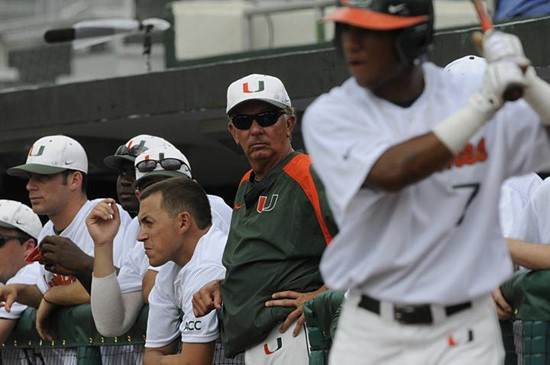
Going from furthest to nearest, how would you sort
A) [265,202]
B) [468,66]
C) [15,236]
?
[15,236] → [468,66] → [265,202]

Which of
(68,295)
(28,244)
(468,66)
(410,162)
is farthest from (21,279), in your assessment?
(410,162)

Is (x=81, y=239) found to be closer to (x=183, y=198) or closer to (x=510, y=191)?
(x=183, y=198)

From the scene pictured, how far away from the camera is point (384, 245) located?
3449 millimetres

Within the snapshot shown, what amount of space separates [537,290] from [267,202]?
141 cm

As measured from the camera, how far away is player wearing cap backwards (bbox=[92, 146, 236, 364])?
5.83m

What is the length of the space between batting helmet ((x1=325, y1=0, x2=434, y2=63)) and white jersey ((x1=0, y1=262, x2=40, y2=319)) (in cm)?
417

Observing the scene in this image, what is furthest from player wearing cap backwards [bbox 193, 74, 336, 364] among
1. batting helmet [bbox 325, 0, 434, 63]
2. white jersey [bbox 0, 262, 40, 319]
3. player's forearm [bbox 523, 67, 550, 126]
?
white jersey [bbox 0, 262, 40, 319]

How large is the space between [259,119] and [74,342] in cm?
191

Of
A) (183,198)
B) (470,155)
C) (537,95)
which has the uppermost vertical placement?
(537,95)

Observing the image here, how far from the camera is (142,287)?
21.0ft

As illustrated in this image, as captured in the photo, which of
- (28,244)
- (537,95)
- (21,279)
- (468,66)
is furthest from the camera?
(28,244)

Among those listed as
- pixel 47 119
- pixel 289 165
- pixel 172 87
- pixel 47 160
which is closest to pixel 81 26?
pixel 47 119

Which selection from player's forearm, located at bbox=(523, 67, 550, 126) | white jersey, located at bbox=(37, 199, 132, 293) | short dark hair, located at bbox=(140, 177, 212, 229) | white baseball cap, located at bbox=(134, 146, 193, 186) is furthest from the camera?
white jersey, located at bbox=(37, 199, 132, 293)

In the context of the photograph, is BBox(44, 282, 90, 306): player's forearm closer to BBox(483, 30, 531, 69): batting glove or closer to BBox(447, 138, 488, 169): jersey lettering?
BBox(447, 138, 488, 169): jersey lettering
